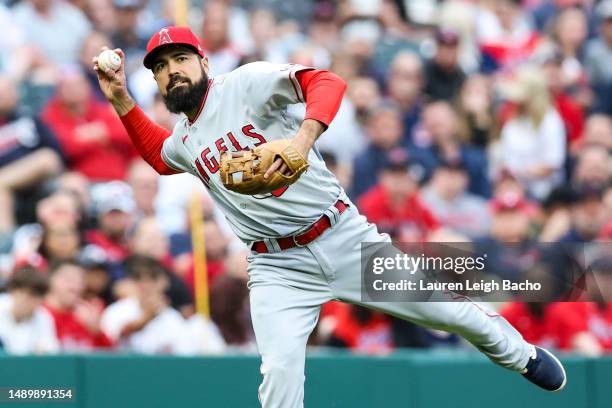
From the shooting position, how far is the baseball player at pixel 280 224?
4484 millimetres

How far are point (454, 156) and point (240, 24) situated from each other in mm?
2164

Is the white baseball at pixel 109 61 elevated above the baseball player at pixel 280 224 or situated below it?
above

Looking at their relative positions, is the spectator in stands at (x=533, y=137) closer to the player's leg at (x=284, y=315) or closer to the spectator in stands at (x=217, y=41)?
the spectator in stands at (x=217, y=41)

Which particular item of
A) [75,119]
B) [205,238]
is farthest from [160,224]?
[75,119]

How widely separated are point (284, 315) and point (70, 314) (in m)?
2.59

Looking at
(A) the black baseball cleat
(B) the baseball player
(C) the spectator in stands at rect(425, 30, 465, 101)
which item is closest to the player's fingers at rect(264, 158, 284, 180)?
(B) the baseball player

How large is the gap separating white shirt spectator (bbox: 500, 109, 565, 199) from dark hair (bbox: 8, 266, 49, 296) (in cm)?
388

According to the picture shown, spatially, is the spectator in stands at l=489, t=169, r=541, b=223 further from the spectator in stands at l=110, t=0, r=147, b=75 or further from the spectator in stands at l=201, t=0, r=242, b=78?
the spectator in stands at l=110, t=0, r=147, b=75

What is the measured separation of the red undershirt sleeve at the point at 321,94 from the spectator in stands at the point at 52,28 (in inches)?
166

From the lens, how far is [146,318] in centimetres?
682

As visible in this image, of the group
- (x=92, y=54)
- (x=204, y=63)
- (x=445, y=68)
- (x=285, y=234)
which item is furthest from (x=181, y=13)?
(x=285, y=234)

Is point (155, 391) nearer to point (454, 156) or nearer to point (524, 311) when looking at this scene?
point (524, 311)

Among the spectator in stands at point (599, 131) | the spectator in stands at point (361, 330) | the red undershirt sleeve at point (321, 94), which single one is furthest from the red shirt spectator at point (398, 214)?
the red undershirt sleeve at point (321, 94)

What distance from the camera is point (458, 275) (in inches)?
219
